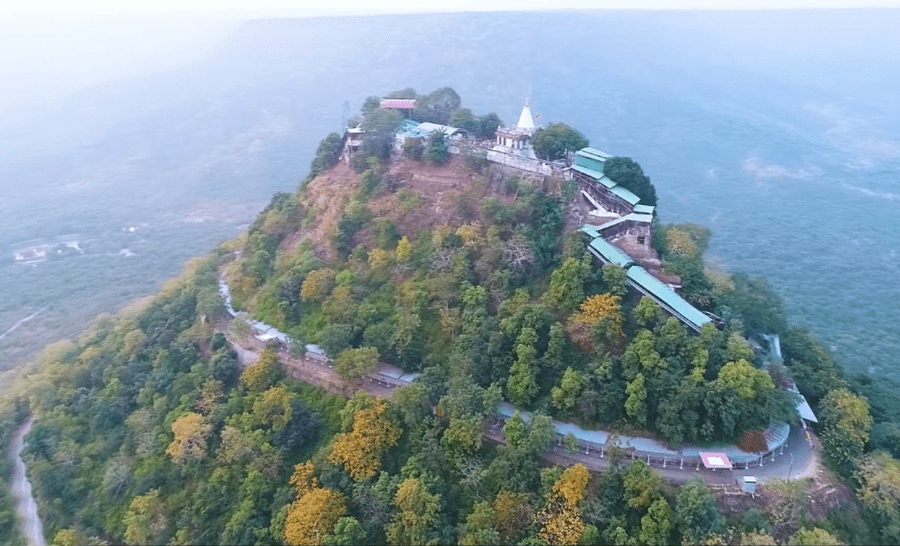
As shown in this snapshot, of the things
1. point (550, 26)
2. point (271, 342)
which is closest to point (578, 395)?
point (271, 342)

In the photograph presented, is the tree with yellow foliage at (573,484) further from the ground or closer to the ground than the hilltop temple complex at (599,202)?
closer to the ground

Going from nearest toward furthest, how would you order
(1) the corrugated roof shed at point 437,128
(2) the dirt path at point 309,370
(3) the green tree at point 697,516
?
(3) the green tree at point 697,516
(2) the dirt path at point 309,370
(1) the corrugated roof shed at point 437,128

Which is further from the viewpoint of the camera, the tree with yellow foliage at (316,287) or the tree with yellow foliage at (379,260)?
the tree with yellow foliage at (379,260)

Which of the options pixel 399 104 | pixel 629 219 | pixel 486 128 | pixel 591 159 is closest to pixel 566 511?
pixel 629 219

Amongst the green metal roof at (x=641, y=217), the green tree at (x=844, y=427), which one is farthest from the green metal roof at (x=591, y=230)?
the green tree at (x=844, y=427)

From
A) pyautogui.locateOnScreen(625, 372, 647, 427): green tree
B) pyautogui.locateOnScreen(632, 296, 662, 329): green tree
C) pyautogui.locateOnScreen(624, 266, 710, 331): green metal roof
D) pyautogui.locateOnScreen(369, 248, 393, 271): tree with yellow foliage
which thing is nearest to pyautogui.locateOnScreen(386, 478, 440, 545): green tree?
pyautogui.locateOnScreen(625, 372, 647, 427): green tree

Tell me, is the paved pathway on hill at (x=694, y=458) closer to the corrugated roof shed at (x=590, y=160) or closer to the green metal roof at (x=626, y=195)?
the green metal roof at (x=626, y=195)

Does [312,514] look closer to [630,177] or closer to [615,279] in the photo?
[615,279]
